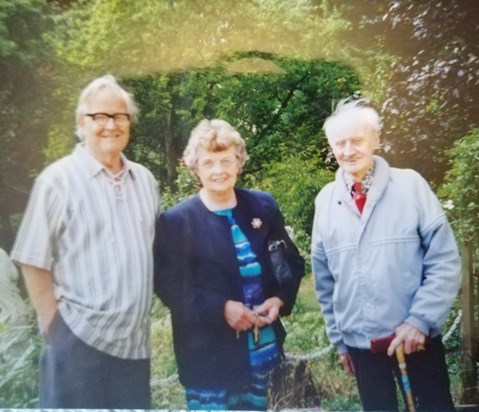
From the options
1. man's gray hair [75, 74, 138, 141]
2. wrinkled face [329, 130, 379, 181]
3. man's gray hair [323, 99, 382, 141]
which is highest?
man's gray hair [75, 74, 138, 141]

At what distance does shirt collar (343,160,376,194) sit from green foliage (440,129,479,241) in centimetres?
31

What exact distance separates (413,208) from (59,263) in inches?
61.0

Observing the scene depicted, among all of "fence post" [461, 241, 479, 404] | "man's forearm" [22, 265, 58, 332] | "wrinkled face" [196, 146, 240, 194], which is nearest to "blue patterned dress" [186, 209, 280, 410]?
"wrinkled face" [196, 146, 240, 194]

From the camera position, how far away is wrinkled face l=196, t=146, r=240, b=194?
300 centimetres

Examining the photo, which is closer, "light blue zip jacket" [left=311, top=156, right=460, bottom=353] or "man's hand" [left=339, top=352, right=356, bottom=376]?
"light blue zip jacket" [left=311, top=156, right=460, bottom=353]

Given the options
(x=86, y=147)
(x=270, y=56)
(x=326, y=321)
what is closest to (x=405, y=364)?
(x=326, y=321)

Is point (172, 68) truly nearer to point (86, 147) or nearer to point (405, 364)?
point (86, 147)

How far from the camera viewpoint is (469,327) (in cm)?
306

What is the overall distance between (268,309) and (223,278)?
0.25m

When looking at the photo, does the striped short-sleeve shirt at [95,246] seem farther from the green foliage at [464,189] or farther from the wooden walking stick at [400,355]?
the green foliage at [464,189]

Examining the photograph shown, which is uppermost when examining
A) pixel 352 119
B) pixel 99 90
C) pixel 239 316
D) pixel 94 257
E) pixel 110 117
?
pixel 99 90

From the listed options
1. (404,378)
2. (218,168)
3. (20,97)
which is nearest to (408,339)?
(404,378)

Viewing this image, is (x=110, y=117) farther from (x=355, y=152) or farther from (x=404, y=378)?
(x=404, y=378)

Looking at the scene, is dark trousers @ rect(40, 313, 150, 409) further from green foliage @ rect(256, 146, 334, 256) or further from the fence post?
the fence post
